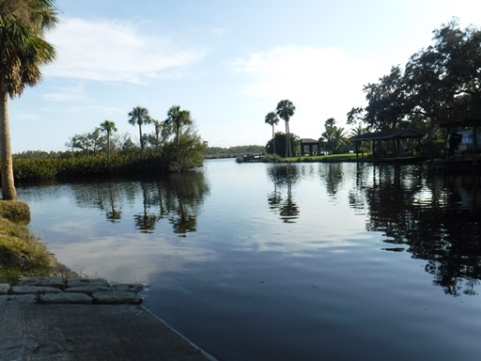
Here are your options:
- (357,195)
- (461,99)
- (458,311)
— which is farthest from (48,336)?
(461,99)

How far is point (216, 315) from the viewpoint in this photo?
6.76 meters

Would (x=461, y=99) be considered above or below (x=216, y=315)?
above

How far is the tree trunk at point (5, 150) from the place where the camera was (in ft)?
57.9

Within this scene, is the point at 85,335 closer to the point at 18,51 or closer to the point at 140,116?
the point at 18,51

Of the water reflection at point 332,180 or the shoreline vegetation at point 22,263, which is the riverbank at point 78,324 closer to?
the shoreline vegetation at point 22,263

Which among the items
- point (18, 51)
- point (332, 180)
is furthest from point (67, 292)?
point (332, 180)

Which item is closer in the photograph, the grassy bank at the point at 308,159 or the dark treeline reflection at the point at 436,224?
the dark treeline reflection at the point at 436,224

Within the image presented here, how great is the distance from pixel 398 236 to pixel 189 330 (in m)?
8.15

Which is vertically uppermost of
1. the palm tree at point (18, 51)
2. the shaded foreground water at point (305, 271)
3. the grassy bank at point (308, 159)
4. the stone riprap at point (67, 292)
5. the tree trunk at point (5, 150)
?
the palm tree at point (18, 51)

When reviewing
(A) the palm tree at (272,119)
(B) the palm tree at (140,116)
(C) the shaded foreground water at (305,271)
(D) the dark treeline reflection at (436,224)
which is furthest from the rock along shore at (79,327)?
(A) the palm tree at (272,119)

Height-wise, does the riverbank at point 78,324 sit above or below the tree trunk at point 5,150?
below

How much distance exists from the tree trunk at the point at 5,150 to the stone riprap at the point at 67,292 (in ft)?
41.5

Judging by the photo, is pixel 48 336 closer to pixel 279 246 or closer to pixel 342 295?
pixel 342 295

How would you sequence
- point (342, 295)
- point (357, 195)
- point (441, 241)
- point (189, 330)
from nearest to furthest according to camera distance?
point (189, 330) → point (342, 295) → point (441, 241) → point (357, 195)
